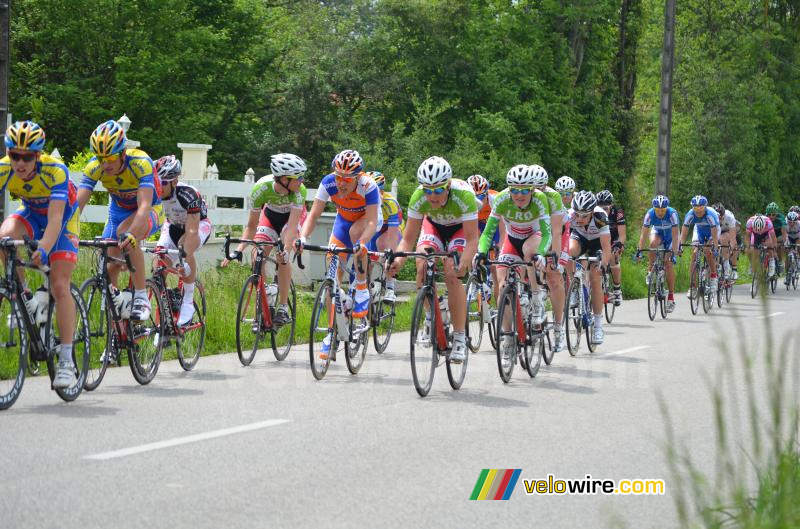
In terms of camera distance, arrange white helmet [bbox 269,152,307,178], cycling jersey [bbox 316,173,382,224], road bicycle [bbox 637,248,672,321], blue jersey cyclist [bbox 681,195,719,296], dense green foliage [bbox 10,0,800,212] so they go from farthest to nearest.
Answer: dense green foliage [bbox 10,0,800,212] < blue jersey cyclist [bbox 681,195,719,296] < road bicycle [bbox 637,248,672,321] < white helmet [bbox 269,152,307,178] < cycling jersey [bbox 316,173,382,224]

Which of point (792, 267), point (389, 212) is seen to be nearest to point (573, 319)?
point (389, 212)

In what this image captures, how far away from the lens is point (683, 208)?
45719mm

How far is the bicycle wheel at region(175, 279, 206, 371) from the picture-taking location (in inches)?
416

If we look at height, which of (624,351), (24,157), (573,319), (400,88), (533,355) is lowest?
(624,351)

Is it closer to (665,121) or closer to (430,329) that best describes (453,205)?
(430,329)

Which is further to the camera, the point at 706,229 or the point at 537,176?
the point at 706,229

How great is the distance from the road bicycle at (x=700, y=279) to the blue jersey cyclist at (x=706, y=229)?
0.28ft

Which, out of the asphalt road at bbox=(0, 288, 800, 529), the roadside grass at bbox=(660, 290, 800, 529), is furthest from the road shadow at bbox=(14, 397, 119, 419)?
the roadside grass at bbox=(660, 290, 800, 529)

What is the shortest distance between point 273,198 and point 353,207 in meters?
1.04

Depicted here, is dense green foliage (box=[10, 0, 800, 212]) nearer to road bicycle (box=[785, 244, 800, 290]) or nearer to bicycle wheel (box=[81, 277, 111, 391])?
road bicycle (box=[785, 244, 800, 290])

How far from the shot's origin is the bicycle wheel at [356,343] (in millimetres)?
10484

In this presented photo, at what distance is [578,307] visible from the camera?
13.0m

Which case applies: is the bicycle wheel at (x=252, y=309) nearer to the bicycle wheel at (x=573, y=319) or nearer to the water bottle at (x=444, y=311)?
the water bottle at (x=444, y=311)

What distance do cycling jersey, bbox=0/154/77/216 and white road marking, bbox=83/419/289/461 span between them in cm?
220
